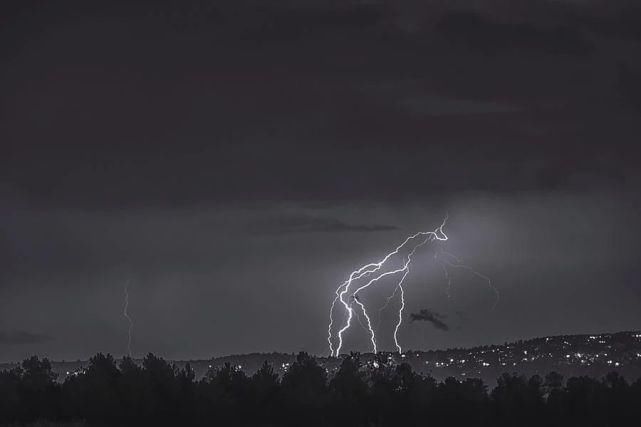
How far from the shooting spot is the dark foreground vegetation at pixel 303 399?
30.8 m

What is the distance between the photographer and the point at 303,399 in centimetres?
3180

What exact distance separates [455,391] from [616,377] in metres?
5.24

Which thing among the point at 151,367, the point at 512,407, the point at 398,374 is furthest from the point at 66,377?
the point at 512,407

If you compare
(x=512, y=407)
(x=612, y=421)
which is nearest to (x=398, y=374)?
(x=512, y=407)

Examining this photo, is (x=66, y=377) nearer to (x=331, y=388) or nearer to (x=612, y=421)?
(x=331, y=388)

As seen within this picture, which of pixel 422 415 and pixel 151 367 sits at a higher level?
pixel 151 367

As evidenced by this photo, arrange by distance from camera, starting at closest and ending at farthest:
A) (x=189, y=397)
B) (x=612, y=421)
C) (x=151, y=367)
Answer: (x=612, y=421)
(x=189, y=397)
(x=151, y=367)

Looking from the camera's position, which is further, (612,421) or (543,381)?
(543,381)

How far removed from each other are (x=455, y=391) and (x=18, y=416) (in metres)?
12.5

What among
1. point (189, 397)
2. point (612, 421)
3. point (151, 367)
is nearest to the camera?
A: point (612, 421)

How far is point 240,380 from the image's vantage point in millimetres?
34156

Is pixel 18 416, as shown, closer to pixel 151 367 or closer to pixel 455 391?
pixel 151 367

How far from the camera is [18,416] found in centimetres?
3044

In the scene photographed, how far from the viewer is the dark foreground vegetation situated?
30.8m
